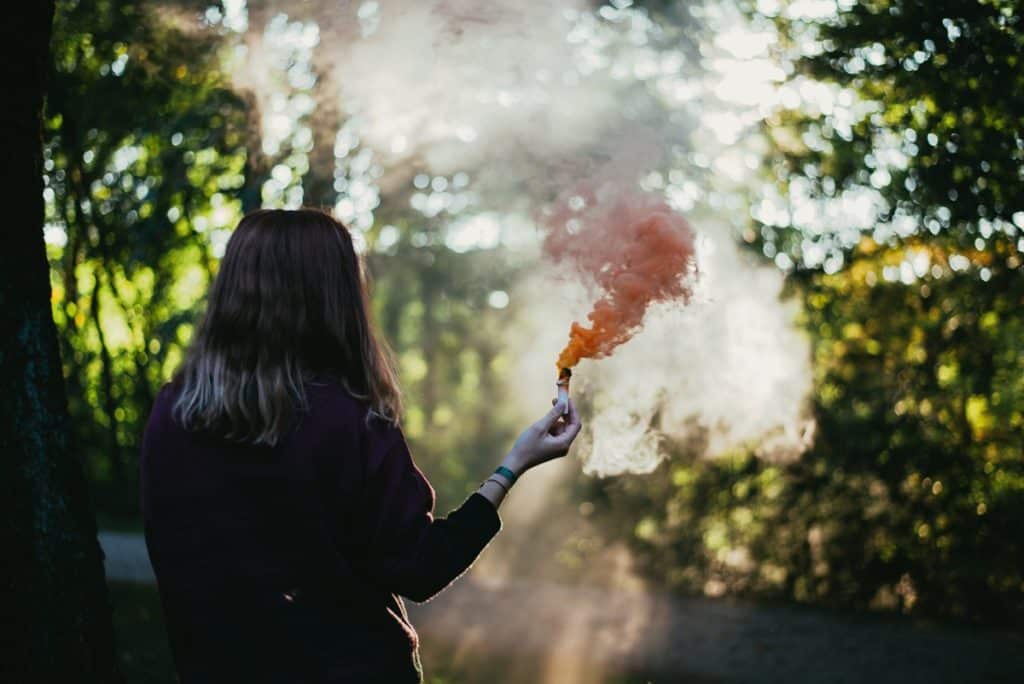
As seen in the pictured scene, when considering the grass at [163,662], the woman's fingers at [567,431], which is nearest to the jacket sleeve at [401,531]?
the woman's fingers at [567,431]

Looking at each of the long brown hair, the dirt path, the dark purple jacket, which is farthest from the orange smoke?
the dirt path

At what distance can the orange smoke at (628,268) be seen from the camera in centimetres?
299

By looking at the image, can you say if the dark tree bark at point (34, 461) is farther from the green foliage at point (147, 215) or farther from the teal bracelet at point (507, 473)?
the green foliage at point (147, 215)

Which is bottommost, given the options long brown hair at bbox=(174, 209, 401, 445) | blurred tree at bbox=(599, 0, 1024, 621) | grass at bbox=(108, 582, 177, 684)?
grass at bbox=(108, 582, 177, 684)

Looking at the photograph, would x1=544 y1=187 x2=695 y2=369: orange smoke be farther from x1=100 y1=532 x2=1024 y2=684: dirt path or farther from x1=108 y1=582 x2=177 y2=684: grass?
x1=100 y1=532 x2=1024 y2=684: dirt path

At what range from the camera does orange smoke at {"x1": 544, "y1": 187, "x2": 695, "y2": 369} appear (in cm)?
299

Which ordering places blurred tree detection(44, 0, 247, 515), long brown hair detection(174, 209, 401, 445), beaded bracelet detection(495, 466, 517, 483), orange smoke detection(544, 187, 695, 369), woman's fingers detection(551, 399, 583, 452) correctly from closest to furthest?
1. long brown hair detection(174, 209, 401, 445)
2. beaded bracelet detection(495, 466, 517, 483)
3. woman's fingers detection(551, 399, 583, 452)
4. orange smoke detection(544, 187, 695, 369)
5. blurred tree detection(44, 0, 247, 515)

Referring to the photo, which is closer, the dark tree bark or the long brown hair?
the long brown hair

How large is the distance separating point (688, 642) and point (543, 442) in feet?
17.5

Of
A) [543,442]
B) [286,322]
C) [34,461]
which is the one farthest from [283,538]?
[34,461]

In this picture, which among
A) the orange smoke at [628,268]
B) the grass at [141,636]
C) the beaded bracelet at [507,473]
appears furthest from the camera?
the grass at [141,636]

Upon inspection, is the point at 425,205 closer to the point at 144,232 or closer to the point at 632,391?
the point at 144,232

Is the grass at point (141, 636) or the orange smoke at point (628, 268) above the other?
the orange smoke at point (628, 268)

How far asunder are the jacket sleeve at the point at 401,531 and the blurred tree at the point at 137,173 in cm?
470
